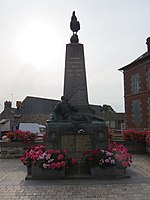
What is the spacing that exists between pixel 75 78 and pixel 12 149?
4.75m

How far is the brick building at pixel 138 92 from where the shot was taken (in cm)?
Result: 2536

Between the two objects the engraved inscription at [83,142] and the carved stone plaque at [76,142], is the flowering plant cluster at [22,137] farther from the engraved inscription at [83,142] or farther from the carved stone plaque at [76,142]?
the engraved inscription at [83,142]

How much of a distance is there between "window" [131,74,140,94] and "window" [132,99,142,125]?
1183 mm

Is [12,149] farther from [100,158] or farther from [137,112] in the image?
[137,112]

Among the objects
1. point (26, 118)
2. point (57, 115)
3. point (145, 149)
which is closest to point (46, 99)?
point (26, 118)

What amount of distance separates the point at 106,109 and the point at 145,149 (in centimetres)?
5266

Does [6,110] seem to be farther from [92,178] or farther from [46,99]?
[92,178]

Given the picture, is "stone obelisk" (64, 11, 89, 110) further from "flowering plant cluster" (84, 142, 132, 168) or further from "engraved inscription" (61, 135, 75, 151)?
"flowering plant cluster" (84, 142, 132, 168)

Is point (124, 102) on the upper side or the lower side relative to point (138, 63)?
lower

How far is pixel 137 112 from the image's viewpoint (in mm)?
26750

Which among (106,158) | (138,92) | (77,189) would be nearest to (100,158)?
(106,158)

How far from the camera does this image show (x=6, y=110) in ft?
125

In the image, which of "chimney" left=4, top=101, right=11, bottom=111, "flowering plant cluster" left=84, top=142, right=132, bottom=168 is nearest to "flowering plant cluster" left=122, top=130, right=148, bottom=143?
"flowering plant cluster" left=84, top=142, right=132, bottom=168

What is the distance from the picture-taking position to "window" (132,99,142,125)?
86.3 ft
